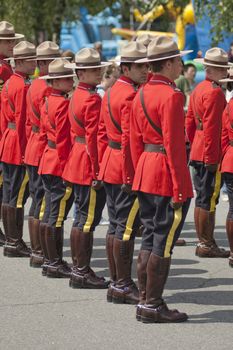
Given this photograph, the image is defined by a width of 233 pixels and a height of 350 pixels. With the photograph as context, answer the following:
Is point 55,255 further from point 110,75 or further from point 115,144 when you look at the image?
point 110,75

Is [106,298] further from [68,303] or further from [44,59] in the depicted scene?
[44,59]

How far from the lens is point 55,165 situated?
32.0ft

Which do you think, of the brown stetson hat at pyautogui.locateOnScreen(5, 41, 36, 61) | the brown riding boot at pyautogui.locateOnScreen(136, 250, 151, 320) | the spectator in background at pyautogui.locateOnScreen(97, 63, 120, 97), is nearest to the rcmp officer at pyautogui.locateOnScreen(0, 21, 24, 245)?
the spectator in background at pyautogui.locateOnScreen(97, 63, 120, 97)

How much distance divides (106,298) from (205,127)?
2.16 metres

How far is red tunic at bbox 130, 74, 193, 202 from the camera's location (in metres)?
7.80

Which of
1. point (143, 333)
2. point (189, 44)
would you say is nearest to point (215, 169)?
point (143, 333)

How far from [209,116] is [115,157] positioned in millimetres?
1743

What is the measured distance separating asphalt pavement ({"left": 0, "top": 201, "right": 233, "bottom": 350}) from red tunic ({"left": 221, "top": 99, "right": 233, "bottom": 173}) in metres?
0.94

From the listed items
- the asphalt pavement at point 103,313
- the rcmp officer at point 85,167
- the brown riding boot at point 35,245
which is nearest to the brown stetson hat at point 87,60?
the rcmp officer at point 85,167

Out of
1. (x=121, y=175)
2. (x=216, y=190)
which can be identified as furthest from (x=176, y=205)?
(x=216, y=190)

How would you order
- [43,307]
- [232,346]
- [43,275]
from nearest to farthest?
[232,346], [43,307], [43,275]

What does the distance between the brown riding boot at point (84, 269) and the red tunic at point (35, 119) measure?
109 cm

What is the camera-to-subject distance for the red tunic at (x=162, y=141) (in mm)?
7801

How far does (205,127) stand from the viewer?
34.0 feet
